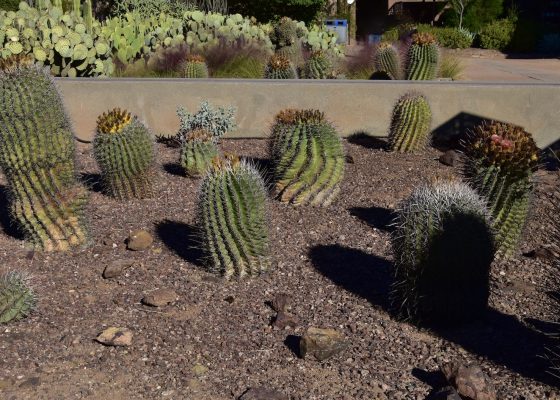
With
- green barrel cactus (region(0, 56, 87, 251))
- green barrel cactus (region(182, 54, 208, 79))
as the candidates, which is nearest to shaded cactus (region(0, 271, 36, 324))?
green barrel cactus (region(0, 56, 87, 251))

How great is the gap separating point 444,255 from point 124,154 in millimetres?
3427

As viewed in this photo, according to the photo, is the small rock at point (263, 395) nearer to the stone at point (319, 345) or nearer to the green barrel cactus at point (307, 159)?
the stone at point (319, 345)

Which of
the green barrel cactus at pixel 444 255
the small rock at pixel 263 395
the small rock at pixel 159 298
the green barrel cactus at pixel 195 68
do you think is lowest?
the small rock at pixel 263 395

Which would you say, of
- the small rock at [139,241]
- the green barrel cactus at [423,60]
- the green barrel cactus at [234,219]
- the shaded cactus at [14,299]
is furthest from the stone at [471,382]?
the green barrel cactus at [423,60]

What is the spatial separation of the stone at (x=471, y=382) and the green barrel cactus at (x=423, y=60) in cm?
750

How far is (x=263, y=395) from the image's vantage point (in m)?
4.23

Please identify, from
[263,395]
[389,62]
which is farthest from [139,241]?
[389,62]

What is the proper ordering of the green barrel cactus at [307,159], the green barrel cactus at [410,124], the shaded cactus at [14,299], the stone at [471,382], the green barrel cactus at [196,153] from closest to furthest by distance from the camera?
the stone at [471,382] < the shaded cactus at [14,299] < the green barrel cactus at [307,159] < the green barrel cactus at [196,153] < the green barrel cactus at [410,124]

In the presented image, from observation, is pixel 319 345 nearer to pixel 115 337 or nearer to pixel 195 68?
pixel 115 337

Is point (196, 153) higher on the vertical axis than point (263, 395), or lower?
higher

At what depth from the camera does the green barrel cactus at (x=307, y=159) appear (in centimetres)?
704

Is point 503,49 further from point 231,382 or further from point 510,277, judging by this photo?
point 231,382

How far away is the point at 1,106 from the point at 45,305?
153 centimetres

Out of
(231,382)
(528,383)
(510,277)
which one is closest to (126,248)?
(231,382)
